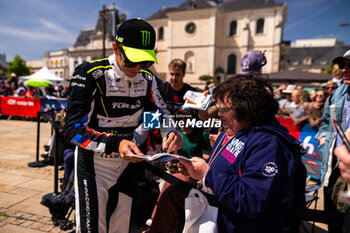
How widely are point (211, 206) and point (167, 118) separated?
1042 mm

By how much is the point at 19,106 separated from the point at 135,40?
12.4 metres

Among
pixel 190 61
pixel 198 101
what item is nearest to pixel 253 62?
pixel 198 101

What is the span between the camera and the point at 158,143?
339cm

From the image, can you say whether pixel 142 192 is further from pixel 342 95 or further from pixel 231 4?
pixel 231 4

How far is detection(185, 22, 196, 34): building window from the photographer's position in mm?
40041

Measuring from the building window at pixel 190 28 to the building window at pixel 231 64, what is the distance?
803 cm

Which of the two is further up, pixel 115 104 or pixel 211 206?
pixel 115 104

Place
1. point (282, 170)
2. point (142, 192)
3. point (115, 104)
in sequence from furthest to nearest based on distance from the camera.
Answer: point (142, 192) → point (115, 104) → point (282, 170)

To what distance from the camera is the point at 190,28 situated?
132 ft

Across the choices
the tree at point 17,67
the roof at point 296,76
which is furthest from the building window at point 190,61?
the tree at point 17,67

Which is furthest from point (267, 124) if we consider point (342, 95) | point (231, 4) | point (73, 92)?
point (231, 4)

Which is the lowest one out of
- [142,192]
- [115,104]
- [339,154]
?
[142,192]

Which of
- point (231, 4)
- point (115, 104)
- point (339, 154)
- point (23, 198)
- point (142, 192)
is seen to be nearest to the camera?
point (339, 154)

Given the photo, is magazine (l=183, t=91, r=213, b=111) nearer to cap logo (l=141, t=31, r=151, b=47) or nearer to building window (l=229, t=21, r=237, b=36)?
cap logo (l=141, t=31, r=151, b=47)
